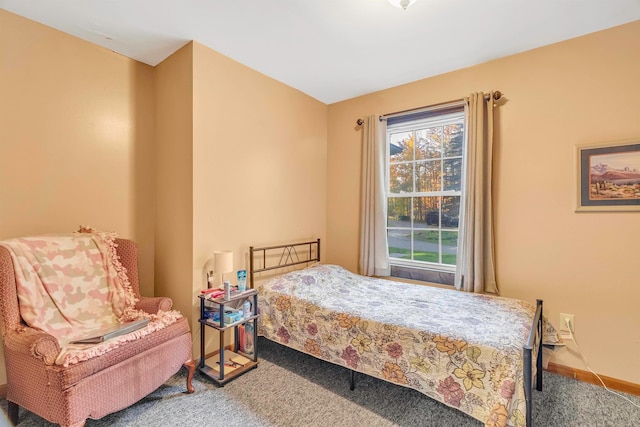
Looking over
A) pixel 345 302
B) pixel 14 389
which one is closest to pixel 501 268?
pixel 345 302

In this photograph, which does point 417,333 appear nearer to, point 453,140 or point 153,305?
point 153,305

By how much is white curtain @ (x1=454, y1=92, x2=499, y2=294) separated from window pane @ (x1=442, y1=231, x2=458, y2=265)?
276 millimetres

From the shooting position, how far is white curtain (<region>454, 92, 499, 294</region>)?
8.29 feet

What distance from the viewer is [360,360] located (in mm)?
1955

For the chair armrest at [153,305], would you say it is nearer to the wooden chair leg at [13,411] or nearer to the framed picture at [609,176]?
the wooden chair leg at [13,411]

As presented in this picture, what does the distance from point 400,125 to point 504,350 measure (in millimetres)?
2399

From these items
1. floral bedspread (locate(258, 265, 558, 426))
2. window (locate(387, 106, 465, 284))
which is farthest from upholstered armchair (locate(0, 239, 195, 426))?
window (locate(387, 106, 465, 284))

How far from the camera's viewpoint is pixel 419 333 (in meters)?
1.75

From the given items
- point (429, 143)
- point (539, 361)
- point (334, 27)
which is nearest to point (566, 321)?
point (539, 361)

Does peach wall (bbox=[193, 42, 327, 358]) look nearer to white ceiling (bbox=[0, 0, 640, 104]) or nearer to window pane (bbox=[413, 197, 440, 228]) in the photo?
white ceiling (bbox=[0, 0, 640, 104])

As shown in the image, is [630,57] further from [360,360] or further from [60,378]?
[60,378]

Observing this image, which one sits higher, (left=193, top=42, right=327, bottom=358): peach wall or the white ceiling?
the white ceiling

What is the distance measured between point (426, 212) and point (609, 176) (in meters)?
1.42

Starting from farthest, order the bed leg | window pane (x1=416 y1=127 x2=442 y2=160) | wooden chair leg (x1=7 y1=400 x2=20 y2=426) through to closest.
→ 1. window pane (x1=416 y1=127 x2=442 y2=160)
2. the bed leg
3. wooden chair leg (x1=7 y1=400 x2=20 y2=426)
